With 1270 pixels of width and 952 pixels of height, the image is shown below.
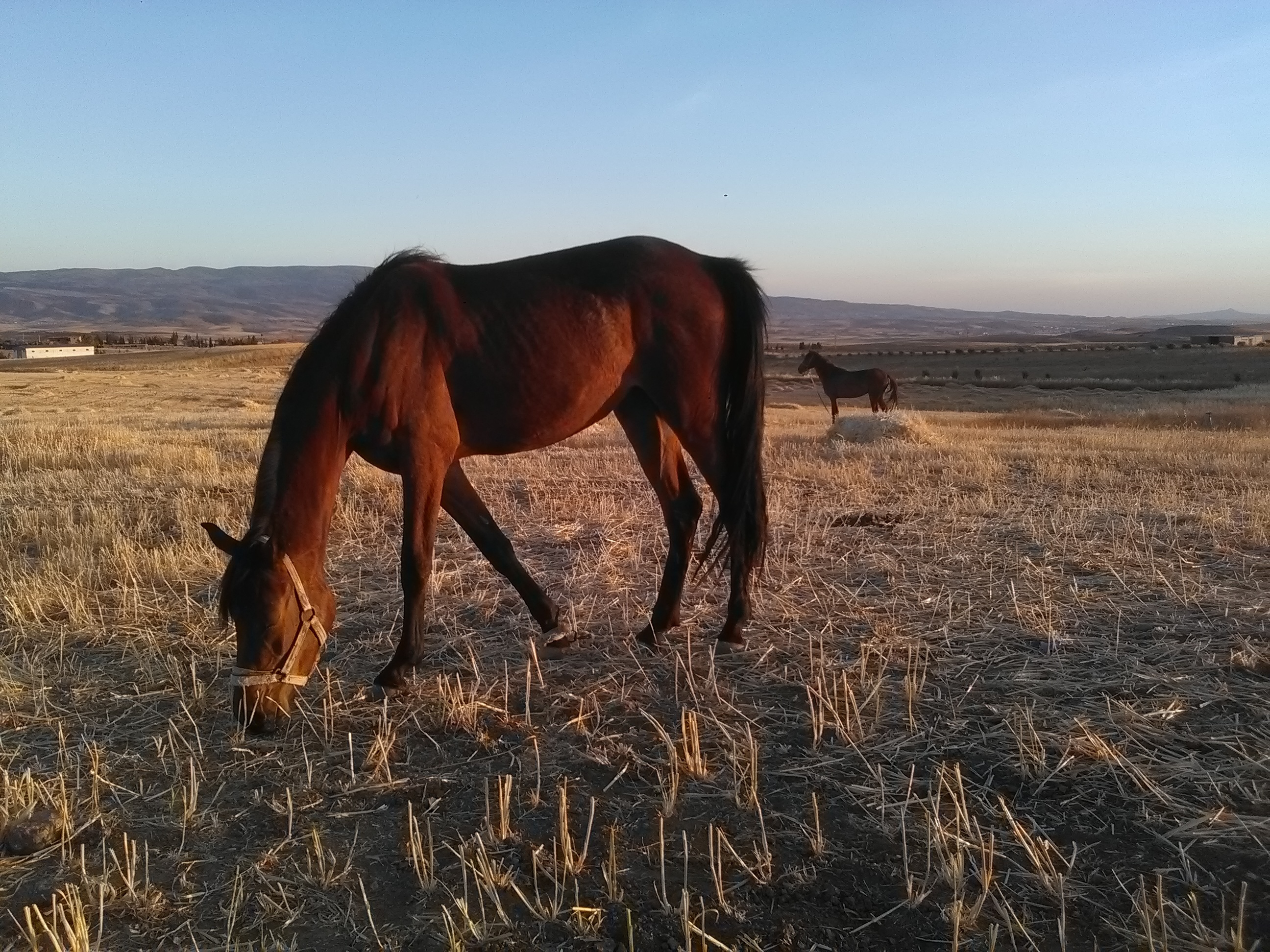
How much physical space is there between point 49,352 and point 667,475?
201ft

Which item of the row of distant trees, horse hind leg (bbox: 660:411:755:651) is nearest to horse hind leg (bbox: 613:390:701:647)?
horse hind leg (bbox: 660:411:755:651)

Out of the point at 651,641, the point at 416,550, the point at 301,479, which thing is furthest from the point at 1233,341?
the point at 301,479

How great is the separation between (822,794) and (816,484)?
6.76 m

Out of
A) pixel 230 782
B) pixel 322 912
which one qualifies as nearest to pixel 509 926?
pixel 322 912

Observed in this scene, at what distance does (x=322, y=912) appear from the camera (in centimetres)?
265

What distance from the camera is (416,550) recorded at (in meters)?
4.47

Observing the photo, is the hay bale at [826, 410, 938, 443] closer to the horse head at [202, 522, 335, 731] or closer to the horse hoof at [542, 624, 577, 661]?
the horse hoof at [542, 624, 577, 661]

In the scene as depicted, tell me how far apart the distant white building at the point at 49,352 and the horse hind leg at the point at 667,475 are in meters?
54.0

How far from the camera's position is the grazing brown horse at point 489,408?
405 centimetres

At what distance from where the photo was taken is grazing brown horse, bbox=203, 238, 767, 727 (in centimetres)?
405

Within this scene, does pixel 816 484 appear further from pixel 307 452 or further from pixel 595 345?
pixel 307 452

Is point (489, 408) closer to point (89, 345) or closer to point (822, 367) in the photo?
point (822, 367)

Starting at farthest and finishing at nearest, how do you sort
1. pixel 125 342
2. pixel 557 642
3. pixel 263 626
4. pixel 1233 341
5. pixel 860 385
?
pixel 125 342 → pixel 1233 341 → pixel 860 385 → pixel 557 642 → pixel 263 626

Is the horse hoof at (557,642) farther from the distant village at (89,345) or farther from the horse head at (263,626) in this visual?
the distant village at (89,345)
